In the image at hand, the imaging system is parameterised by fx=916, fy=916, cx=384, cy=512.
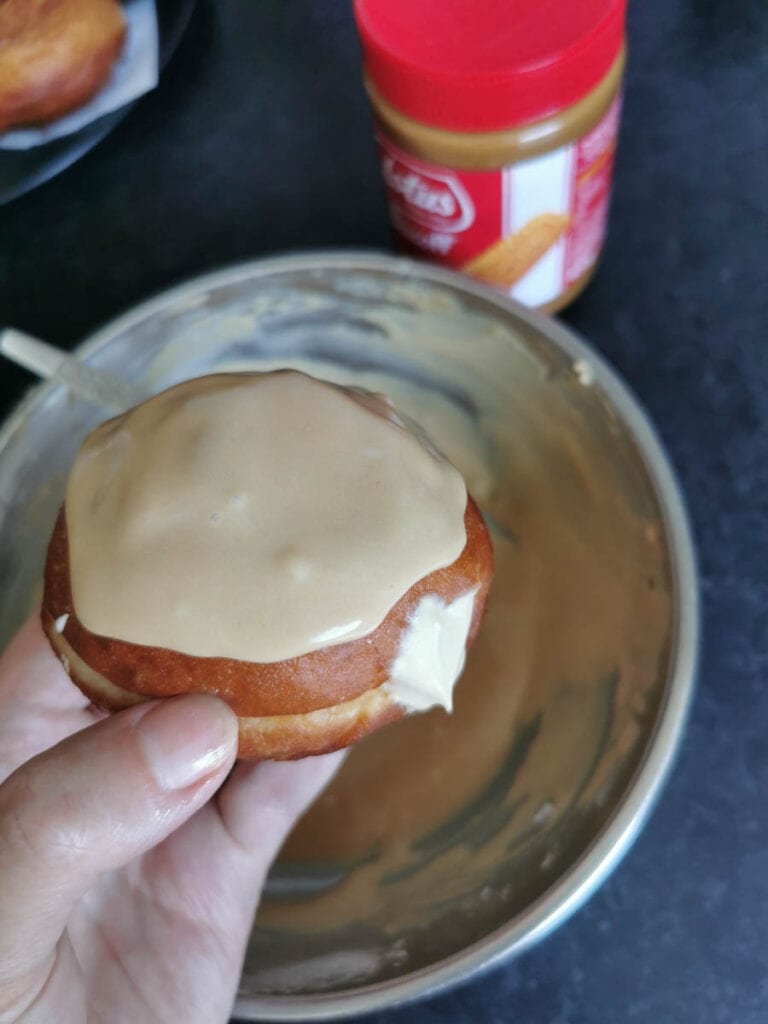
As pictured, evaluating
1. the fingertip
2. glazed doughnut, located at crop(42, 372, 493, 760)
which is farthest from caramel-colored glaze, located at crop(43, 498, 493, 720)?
the fingertip

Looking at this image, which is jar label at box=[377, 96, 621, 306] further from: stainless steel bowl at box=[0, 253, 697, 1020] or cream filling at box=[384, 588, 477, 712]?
cream filling at box=[384, 588, 477, 712]

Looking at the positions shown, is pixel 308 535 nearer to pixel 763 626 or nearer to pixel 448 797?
pixel 448 797

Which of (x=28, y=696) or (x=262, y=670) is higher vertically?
(x=262, y=670)

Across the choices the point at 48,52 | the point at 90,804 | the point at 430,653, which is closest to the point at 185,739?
the point at 90,804

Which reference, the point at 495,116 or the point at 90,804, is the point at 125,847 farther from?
the point at 495,116

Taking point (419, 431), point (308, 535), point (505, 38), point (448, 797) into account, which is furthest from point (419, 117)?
point (448, 797)

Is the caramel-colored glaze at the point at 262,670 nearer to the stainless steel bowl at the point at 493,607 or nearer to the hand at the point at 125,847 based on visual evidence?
the hand at the point at 125,847
